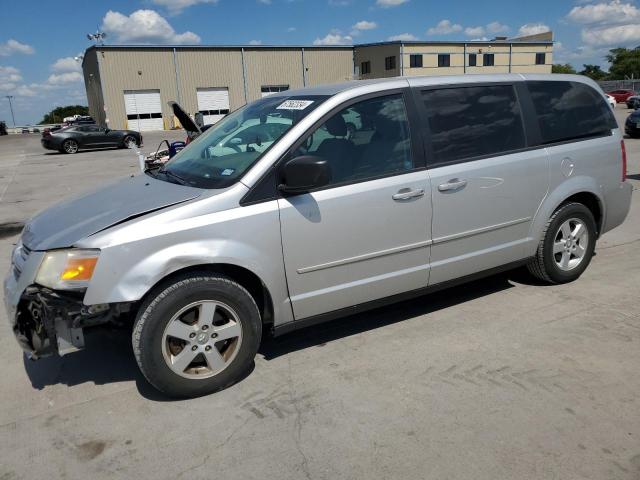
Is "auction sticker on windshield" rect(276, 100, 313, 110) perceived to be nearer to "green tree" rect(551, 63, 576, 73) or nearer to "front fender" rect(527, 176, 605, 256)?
"front fender" rect(527, 176, 605, 256)

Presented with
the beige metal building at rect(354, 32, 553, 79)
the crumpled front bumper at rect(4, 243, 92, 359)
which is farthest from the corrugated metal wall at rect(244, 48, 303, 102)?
the crumpled front bumper at rect(4, 243, 92, 359)

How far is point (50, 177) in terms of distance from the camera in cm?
1617

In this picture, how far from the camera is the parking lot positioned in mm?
2672

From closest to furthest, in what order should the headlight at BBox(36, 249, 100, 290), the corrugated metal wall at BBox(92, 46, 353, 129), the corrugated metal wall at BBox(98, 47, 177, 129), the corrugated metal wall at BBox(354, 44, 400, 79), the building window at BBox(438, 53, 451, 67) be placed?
the headlight at BBox(36, 249, 100, 290)
the corrugated metal wall at BBox(98, 47, 177, 129)
the corrugated metal wall at BBox(92, 46, 353, 129)
the corrugated metal wall at BBox(354, 44, 400, 79)
the building window at BBox(438, 53, 451, 67)

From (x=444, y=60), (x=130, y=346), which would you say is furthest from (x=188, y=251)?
(x=444, y=60)

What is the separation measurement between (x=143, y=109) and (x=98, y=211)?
160 ft

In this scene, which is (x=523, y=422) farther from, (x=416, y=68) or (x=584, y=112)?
(x=416, y=68)

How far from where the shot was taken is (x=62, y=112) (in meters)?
111

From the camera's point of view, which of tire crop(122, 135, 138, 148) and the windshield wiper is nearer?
the windshield wiper

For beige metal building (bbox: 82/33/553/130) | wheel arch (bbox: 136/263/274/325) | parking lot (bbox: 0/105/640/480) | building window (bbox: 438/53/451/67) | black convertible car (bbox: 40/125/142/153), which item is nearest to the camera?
parking lot (bbox: 0/105/640/480)

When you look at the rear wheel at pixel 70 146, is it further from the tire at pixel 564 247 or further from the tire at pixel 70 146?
the tire at pixel 564 247

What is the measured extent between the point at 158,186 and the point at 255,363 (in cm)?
138

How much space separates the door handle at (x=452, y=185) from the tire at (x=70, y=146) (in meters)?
26.3

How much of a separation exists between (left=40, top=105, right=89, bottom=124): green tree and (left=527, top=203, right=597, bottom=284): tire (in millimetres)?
111657
